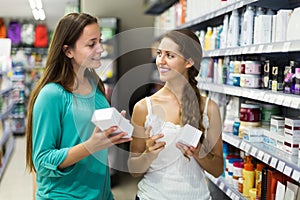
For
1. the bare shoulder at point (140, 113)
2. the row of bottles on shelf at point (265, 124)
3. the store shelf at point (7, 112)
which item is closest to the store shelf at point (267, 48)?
the row of bottles on shelf at point (265, 124)

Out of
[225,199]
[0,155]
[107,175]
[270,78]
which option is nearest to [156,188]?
[107,175]

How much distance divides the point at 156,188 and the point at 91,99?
42 centimetres

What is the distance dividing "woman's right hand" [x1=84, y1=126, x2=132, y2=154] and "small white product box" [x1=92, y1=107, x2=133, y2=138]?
14 mm

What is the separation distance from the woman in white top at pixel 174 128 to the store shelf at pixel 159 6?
133 inches

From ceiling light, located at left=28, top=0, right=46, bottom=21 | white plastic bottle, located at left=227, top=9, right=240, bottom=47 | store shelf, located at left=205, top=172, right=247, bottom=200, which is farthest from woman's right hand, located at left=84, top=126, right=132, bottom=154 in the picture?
ceiling light, located at left=28, top=0, right=46, bottom=21

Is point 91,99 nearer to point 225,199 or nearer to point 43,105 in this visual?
point 43,105

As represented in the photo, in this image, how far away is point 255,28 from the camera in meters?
2.42

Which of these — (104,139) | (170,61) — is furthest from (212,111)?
(104,139)

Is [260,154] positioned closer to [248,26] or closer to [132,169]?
[248,26]

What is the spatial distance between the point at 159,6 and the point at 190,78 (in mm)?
3966

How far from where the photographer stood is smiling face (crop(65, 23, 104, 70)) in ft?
4.51

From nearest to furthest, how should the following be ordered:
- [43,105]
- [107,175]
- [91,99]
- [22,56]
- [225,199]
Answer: [43,105] → [91,99] → [107,175] → [225,199] → [22,56]

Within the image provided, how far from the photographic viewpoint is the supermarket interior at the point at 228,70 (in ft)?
4.85

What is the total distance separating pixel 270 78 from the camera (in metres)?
2.37
